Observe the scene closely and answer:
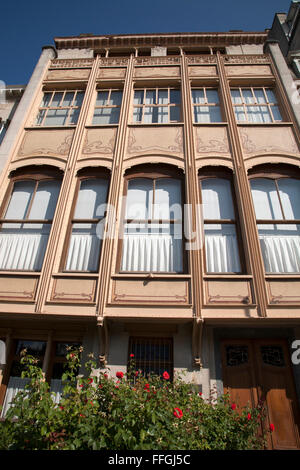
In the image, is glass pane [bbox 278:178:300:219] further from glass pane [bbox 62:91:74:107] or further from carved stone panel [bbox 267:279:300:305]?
glass pane [bbox 62:91:74:107]

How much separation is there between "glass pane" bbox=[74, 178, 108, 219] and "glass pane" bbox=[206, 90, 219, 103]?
551 centimetres

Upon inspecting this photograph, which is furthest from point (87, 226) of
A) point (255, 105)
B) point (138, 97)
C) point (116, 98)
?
point (255, 105)

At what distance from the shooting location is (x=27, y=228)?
8234mm

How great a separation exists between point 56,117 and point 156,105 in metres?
3.82

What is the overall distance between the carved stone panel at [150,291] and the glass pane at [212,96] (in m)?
7.60

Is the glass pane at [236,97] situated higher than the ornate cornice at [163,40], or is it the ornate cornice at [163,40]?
the ornate cornice at [163,40]

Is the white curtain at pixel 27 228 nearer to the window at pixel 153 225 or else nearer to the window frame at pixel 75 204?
the window frame at pixel 75 204

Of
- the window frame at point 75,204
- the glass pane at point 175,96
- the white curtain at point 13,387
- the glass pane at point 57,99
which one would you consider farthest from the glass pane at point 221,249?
the glass pane at point 57,99

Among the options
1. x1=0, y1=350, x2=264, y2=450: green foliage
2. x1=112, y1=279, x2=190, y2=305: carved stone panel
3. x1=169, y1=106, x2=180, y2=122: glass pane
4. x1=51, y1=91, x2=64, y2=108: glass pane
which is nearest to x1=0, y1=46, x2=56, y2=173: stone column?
x1=51, y1=91, x2=64, y2=108: glass pane

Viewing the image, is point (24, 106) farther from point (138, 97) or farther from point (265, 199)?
point (265, 199)

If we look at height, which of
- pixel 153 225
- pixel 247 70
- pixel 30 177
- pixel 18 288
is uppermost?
pixel 247 70

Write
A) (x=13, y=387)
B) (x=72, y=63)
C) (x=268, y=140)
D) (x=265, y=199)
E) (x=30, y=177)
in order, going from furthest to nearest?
1. (x=72, y=63)
2. (x=268, y=140)
3. (x=30, y=177)
4. (x=265, y=199)
5. (x=13, y=387)

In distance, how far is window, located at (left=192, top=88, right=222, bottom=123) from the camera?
1037 cm

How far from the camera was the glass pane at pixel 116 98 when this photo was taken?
1105 cm
